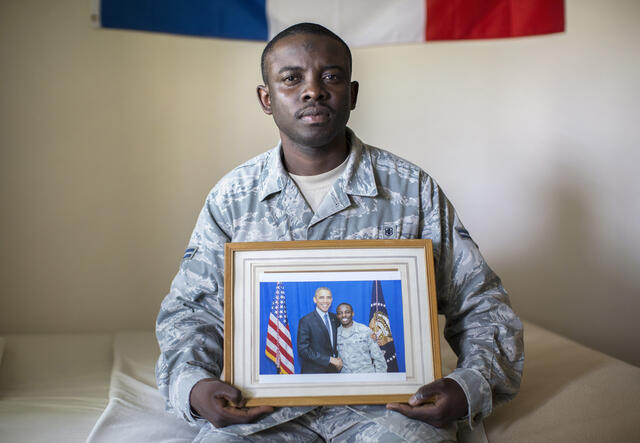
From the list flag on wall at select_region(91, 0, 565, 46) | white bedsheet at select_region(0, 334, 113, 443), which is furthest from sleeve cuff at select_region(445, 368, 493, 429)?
flag on wall at select_region(91, 0, 565, 46)

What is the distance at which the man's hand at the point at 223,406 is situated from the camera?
3.10ft

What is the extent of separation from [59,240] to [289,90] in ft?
4.60

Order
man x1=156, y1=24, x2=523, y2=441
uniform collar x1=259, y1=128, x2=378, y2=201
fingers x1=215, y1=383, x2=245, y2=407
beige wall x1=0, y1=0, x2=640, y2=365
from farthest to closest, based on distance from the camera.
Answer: beige wall x1=0, y1=0, x2=640, y2=365
uniform collar x1=259, y1=128, x2=378, y2=201
man x1=156, y1=24, x2=523, y2=441
fingers x1=215, y1=383, x2=245, y2=407

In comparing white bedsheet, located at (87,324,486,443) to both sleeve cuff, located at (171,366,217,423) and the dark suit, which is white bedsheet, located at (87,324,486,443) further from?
the dark suit

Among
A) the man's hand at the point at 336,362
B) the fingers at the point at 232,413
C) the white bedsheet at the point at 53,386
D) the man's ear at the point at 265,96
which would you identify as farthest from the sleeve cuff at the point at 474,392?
the white bedsheet at the point at 53,386

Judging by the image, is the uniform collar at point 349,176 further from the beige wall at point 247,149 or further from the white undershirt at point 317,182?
the beige wall at point 247,149

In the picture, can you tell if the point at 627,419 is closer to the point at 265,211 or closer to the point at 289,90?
the point at 265,211

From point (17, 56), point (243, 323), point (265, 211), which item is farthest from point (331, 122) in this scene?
point (17, 56)

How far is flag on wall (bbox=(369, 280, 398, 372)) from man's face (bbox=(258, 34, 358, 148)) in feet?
1.26

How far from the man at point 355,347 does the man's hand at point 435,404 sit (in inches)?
3.0

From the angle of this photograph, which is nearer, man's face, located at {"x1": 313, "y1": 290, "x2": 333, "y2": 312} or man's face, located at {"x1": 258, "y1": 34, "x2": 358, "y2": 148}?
man's face, located at {"x1": 313, "y1": 290, "x2": 333, "y2": 312}

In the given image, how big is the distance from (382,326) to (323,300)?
12cm

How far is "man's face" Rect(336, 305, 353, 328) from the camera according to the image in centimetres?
100

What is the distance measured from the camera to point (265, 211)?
1203 mm
